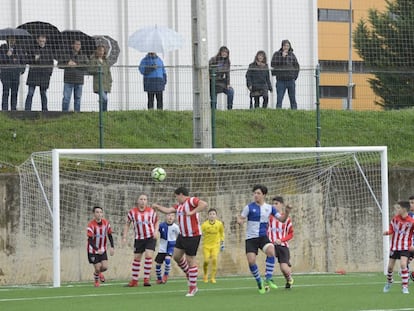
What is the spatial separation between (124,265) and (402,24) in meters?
17.7

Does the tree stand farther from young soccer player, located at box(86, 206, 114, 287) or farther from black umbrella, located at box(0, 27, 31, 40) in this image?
black umbrella, located at box(0, 27, 31, 40)

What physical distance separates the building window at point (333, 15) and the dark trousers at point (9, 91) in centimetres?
3078

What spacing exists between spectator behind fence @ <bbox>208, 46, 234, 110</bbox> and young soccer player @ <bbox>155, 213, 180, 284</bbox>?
423cm

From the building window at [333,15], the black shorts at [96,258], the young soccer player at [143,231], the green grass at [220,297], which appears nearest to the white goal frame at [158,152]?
the black shorts at [96,258]

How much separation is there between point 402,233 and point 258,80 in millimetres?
8512

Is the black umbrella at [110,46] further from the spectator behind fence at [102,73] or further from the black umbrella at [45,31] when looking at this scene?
the spectator behind fence at [102,73]

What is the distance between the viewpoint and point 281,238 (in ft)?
68.5

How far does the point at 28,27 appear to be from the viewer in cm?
2780

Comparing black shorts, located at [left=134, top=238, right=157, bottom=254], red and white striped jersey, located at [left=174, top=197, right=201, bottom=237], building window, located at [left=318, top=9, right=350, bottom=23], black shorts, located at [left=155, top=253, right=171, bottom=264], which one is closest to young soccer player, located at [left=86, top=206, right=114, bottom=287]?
black shorts, located at [left=134, top=238, right=157, bottom=254]

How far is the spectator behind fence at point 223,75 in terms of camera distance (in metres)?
26.3

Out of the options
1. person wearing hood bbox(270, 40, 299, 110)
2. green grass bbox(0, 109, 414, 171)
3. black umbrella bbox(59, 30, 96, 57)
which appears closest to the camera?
green grass bbox(0, 109, 414, 171)

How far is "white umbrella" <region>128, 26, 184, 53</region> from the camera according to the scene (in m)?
27.5

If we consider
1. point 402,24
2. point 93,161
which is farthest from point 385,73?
point 402,24

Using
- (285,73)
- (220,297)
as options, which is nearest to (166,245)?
(220,297)
